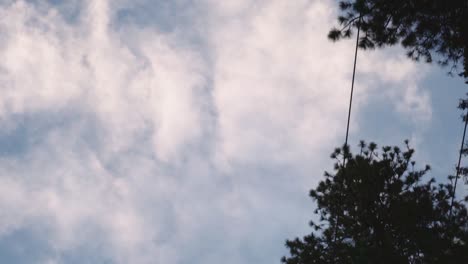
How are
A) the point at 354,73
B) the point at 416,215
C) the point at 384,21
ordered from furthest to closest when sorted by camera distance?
1. the point at 416,215
2. the point at 384,21
3. the point at 354,73

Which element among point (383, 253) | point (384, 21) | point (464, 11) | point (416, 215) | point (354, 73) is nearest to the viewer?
point (464, 11)

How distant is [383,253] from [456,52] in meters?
5.32

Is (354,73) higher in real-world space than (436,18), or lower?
lower

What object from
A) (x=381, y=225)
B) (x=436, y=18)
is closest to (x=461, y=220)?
(x=381, y=225)

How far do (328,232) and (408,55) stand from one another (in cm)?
609

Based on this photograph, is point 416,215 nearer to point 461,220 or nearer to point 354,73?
point 461,220

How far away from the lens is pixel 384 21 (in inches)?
267

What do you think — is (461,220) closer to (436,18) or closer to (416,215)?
(416,215)

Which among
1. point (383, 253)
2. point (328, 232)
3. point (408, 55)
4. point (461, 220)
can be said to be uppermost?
point (408, 55)

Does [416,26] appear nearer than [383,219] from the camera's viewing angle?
Yes

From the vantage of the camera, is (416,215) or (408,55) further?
(416,215)

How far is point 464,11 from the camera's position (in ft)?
19.2

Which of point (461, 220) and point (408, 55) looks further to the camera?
point (461, 220)

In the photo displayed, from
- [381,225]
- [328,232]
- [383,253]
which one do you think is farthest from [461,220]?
[328,232]
